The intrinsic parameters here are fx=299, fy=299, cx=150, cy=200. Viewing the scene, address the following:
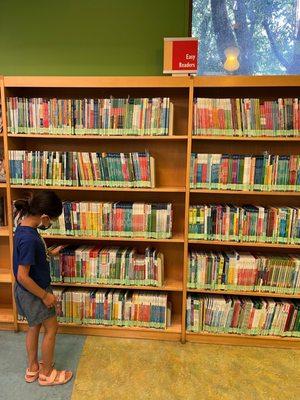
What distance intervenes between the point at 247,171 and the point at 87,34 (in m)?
1.62

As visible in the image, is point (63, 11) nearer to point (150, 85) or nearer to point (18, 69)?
point (18, 69)

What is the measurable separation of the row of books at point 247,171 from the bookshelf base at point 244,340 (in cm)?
115

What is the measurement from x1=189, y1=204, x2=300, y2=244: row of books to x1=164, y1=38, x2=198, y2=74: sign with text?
967mm

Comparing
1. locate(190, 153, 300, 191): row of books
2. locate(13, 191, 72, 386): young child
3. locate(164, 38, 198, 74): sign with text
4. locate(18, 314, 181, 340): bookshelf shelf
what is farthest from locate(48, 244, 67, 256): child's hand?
locate(164, 38, 198, 74): sign with text

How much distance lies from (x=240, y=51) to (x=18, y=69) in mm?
1778

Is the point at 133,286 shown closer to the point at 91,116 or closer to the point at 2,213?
the point at 2,213

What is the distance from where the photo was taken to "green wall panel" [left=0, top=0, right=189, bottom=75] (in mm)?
2277

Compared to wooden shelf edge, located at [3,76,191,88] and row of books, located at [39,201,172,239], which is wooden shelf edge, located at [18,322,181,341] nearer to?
row of books, located at [39,201,172,239]

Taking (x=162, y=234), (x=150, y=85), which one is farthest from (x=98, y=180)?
(x=150, y=85)

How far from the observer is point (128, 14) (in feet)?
7.50

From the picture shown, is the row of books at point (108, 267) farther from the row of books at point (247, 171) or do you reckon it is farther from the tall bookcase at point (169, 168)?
the row of books at point (247, 171)

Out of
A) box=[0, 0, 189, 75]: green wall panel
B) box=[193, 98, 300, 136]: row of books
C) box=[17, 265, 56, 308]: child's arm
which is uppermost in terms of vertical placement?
box=[0, 0, 189, 75]: green wall panel

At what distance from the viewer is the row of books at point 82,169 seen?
7.09 ft

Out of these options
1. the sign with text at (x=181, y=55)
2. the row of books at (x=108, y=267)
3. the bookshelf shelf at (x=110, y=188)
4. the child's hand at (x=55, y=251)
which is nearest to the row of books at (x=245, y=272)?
the row of books at (x=108, y=267)
